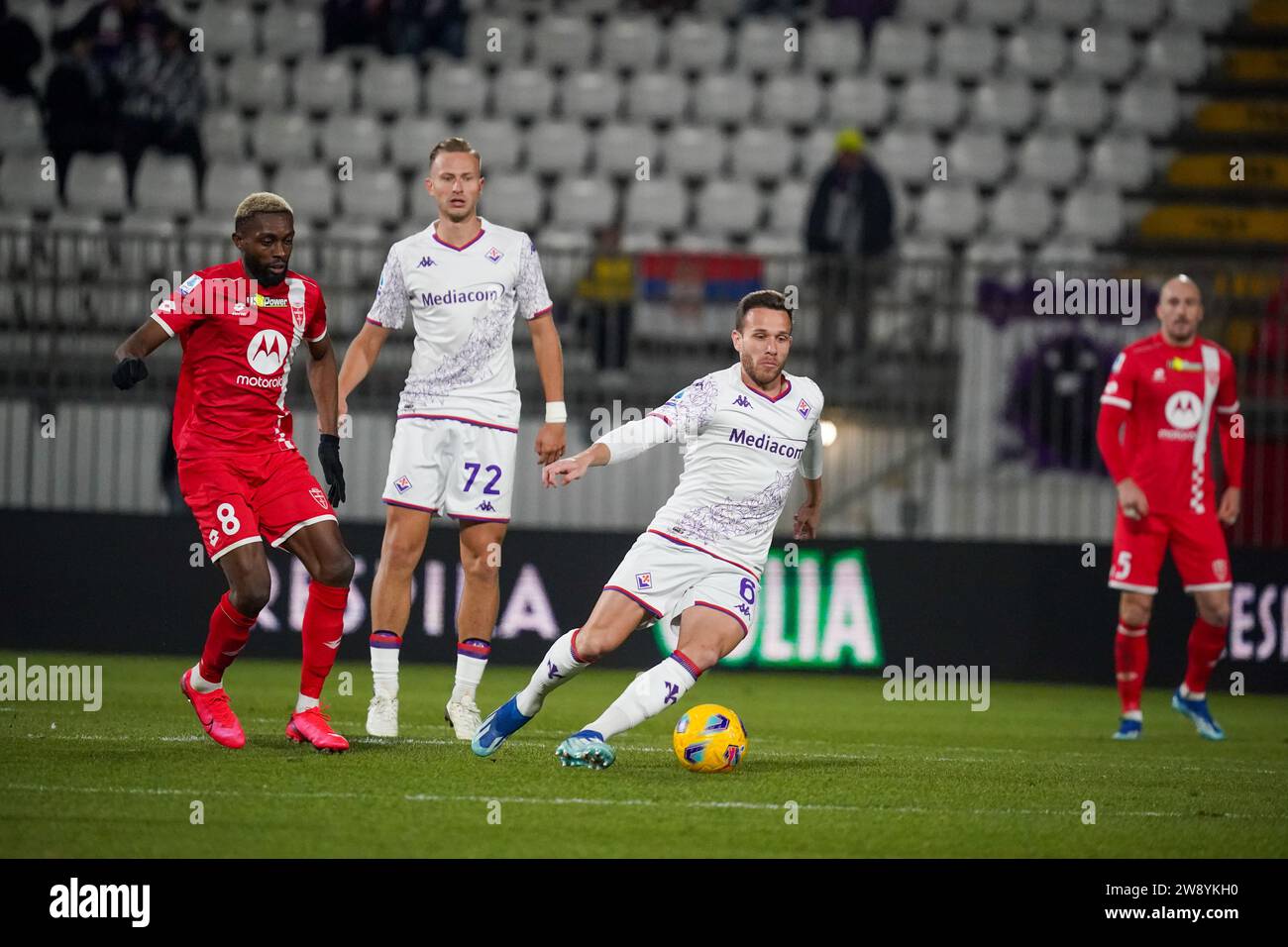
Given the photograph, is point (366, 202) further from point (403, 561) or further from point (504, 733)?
point (504, 733)

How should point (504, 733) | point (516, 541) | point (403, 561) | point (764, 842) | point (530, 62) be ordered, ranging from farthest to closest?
point (530, 62), point (516, 541), point (403, 561), point (504, 733), point (764, 842)

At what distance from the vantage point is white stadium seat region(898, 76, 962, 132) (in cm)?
1781

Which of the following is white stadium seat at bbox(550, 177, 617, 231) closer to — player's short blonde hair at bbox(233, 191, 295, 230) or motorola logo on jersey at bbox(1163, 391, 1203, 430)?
motorola logo on jersey at bbox(1163, 391, 1203, 430)

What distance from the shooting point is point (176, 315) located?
7176 mm

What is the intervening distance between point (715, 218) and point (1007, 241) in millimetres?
2748

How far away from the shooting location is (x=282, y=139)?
56.9 ft

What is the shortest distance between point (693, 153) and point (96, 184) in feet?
18.5

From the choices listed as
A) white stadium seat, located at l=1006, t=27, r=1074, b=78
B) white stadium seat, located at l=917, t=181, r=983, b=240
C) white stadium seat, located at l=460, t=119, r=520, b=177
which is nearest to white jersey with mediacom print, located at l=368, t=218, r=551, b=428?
white stadium seat, located at l=460, t=119, r=520, b=177

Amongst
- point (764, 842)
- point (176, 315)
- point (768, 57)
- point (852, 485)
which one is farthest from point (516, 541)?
Result: point (768, 57)

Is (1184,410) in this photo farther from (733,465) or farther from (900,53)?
(900,53)

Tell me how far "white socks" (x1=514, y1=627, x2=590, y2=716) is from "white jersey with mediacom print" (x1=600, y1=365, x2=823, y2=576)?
67cm

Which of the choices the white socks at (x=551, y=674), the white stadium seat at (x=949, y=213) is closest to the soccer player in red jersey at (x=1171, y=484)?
the white socks at (x=551, y=674)

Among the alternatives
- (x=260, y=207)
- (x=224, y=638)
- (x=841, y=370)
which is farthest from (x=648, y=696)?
(x=841, y=370)

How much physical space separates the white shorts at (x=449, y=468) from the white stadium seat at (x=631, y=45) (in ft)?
35.4
